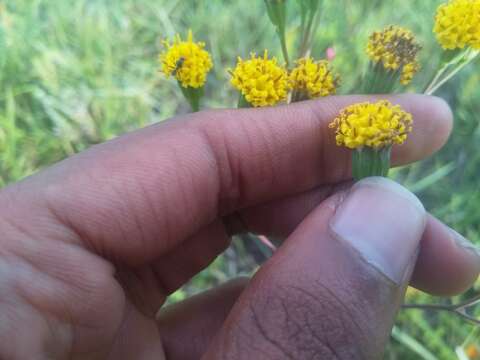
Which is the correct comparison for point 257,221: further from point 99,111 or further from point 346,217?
point 99,111

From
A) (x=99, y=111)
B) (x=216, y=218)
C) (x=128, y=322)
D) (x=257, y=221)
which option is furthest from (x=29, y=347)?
(x=99, y=111)

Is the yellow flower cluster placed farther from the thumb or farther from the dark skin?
the thumb

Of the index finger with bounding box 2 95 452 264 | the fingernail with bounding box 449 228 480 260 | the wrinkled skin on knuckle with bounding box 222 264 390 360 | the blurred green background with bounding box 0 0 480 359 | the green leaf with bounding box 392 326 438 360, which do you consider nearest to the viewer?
the wrinkled skin on knuckle with bounding box 222 264 390 360

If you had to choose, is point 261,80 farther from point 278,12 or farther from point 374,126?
point 374,126

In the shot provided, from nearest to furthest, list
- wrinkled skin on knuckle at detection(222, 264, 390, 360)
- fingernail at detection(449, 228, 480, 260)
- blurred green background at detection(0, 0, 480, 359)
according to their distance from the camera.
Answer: wrinkled skin on knuckle at detection(222, 264, 390, 360), fingernail at detection(449, 228, 480, 260), blurred green background at detection(0, 0, 480, 359)

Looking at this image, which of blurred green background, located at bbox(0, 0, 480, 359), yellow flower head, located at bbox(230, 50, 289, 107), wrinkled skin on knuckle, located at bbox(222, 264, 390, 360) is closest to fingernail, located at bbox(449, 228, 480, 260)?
wrinkled skin on knuckle, located at bbox(222, 264, 390, 360)

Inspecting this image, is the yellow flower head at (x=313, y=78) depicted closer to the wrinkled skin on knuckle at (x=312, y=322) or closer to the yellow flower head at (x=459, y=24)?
the yellow flower head at (x=459, y=24)

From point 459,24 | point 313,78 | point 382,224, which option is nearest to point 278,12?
point 313,78
